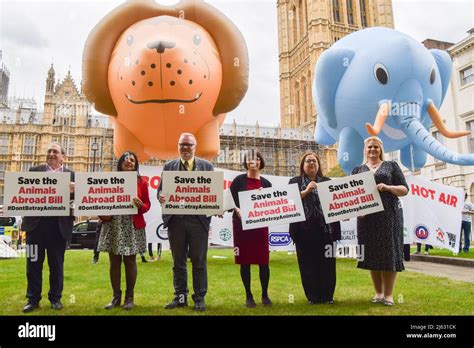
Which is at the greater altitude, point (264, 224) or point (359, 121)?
point (359, 121)

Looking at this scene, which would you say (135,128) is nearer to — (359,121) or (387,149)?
(359,121)

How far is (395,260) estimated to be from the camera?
4.18m

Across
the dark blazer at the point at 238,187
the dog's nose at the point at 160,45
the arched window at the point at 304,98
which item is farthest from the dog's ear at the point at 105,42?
the arched window at the point at 304,98

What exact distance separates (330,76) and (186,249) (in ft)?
16.8

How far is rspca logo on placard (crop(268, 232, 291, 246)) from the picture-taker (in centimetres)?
939

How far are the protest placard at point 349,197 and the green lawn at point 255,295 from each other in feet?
3.26

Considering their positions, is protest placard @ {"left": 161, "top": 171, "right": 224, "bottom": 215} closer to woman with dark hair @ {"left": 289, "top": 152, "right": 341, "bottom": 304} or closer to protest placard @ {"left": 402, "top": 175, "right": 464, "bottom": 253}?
woman with dark hair @ {"left": 289, "top": 152, "right": 341, "bottom": 304}

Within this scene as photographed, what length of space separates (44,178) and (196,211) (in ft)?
5.58

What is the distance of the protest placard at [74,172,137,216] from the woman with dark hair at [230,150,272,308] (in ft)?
3.81

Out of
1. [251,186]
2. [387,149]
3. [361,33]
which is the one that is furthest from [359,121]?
[251,186]

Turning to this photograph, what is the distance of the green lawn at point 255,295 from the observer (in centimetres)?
395

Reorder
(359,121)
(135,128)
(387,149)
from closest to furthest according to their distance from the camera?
(135,128) → (359,121) → (387,149)

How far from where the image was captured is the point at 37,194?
4.20m

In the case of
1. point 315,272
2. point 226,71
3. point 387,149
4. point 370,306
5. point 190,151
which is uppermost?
point 226,71
